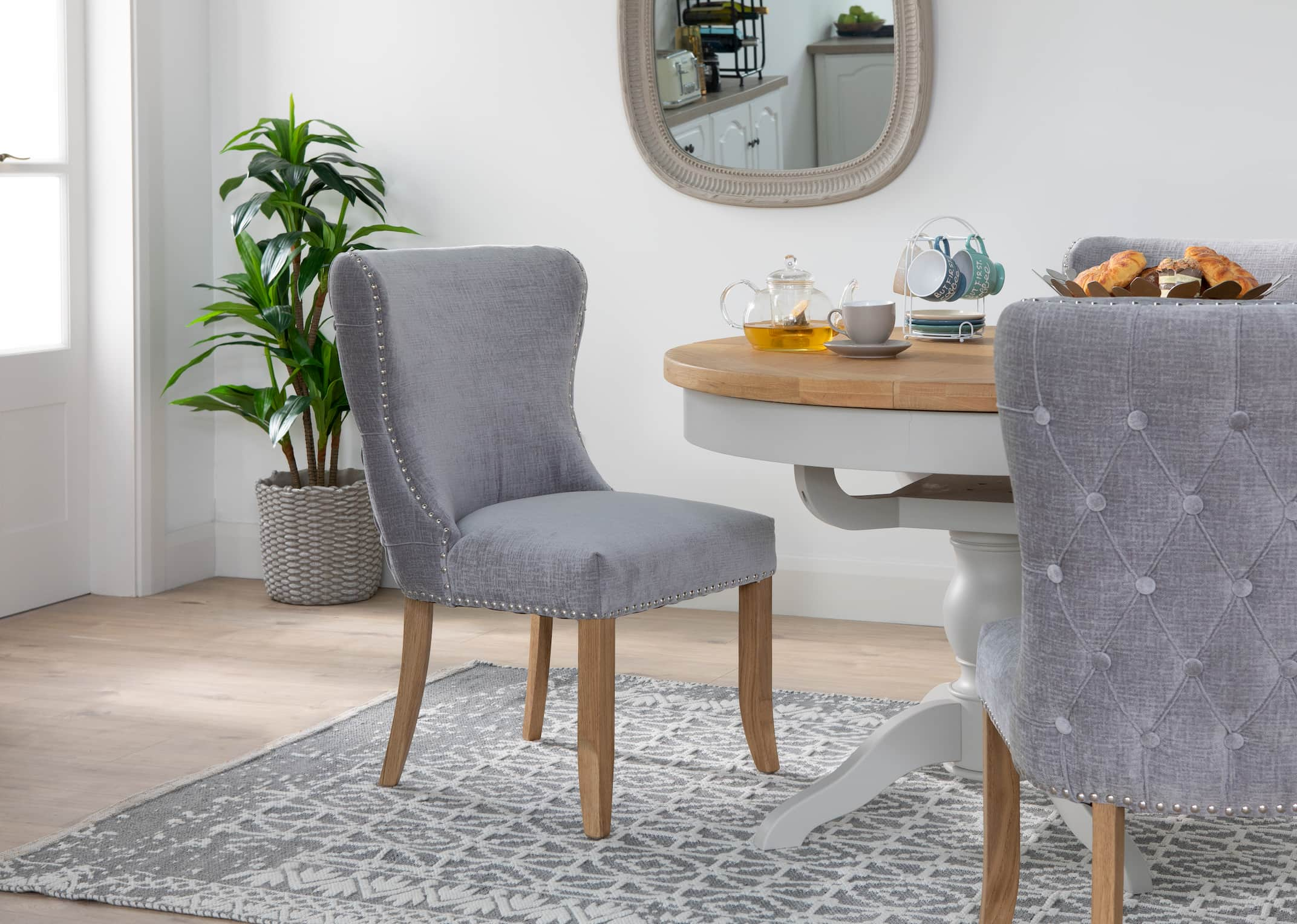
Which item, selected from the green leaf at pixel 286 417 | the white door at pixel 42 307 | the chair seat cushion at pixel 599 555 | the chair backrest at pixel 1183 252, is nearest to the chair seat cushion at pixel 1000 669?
the chair seat cushion at pixel 599 555

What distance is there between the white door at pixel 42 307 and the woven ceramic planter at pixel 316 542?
52 cm

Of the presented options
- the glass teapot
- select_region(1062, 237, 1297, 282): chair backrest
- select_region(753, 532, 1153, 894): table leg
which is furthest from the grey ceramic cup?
select_region(1062, 237, 1297, 282): chair backrest

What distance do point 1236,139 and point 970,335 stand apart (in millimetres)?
1317

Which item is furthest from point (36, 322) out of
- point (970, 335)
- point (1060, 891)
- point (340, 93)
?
point (1060, 891)

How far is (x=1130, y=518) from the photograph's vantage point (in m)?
1.39

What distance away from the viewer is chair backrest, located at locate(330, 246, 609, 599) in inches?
92.9

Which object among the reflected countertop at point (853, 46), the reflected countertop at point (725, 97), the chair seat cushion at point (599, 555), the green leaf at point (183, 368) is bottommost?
the chair seat cushion at point (599, 555)

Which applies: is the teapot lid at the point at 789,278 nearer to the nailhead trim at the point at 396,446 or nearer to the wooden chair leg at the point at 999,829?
the nailhead trim at the point at 396,446

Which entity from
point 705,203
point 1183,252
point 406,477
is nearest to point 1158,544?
point 406,477

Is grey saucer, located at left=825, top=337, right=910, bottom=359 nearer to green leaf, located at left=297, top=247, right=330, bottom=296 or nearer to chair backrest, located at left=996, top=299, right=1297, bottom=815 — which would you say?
chair backrest, located at left=996, top=299, right=1297, bottom=815

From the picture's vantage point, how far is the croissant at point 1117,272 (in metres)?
2.12

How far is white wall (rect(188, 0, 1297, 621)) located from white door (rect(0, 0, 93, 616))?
17.0 inches

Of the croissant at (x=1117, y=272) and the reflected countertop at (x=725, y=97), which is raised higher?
the reflected countertop at (x=725, y=97)

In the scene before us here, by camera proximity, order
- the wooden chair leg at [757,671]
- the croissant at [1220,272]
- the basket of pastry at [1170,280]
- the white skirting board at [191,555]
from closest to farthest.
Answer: the basket of pastry at [1170,280]
the croissant at [1220,272]
the wooden chair leg at [757,671]
the white skirting board at [191,555]
